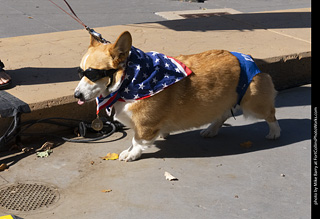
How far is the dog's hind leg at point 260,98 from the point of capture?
4801 mm

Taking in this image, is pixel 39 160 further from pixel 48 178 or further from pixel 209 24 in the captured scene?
pixel 209 24

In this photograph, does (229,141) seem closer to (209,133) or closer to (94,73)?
(209,133)

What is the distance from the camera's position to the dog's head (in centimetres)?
418

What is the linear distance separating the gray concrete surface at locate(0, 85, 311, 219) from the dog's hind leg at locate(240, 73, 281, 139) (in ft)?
1.14

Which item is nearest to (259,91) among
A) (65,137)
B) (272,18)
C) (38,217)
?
(65,137)

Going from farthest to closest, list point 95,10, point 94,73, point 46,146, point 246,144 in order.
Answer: point 95,10 → point 246,144 → point 46,146 → point 94,73

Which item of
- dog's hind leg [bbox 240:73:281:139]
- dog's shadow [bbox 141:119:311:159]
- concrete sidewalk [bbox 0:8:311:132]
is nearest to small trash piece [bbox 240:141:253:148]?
dog's shadow [bbox 141:119:311:159]

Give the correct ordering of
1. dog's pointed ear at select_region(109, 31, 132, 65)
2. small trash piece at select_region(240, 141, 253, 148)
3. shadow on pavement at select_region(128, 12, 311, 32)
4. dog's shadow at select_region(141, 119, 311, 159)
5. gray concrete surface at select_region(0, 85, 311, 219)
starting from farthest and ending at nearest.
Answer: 1. shadow on pavement at select_region(128, 12, 311, 32)
2. small trash piece at select_region(240, 141, 253, 148)
3. dog's shadow at select_region(141, 119, 311, 159)
4. dog's pointed ear at select_region(109, 31, 132, 65)
5. gray concrete surface at select_region(0, 85, 311, 219)

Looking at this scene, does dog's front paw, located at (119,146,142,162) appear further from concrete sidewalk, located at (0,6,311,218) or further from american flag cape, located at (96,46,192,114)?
american flag cape, located at (96,46,192,114)

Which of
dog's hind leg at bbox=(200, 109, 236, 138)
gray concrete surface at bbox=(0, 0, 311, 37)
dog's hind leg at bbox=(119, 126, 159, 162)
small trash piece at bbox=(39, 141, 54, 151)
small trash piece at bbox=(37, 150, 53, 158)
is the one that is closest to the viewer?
dog's hind leg at bbox=(119, 126, 159, 162)

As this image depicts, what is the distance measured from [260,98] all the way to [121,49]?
146cm

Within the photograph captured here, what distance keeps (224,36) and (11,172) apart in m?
3.89

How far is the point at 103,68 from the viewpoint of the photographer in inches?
165

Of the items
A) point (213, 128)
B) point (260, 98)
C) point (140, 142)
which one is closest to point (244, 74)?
point (260, 98)
